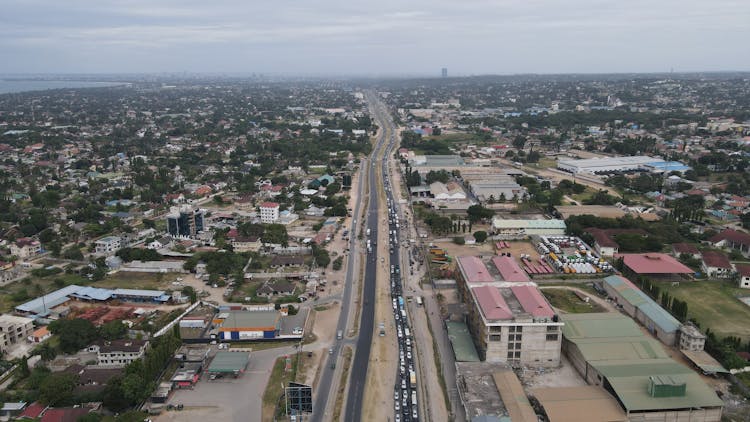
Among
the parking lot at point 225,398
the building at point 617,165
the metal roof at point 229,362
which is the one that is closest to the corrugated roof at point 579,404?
the parking lot at point 225,398

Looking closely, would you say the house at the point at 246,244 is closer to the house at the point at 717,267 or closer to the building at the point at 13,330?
the building at the point at 13,330

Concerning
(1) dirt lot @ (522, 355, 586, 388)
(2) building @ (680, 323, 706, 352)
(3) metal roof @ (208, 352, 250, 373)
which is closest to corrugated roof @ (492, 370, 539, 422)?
(1) dirt lot @ (522, 355, 586, 388)

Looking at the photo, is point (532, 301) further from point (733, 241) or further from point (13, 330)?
point (13, 330)

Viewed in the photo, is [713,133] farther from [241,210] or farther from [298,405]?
[298,405]

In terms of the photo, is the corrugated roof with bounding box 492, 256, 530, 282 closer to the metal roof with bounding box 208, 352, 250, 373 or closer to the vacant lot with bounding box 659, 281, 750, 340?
the vacant lot with bounding box 659, 281, 750, 340

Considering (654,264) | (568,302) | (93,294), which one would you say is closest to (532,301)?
(568,302)

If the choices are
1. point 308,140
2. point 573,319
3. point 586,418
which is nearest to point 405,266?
point 573,319
